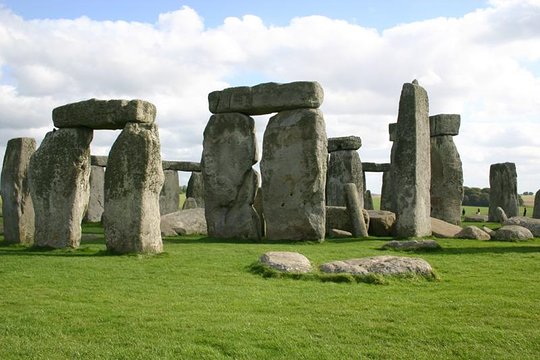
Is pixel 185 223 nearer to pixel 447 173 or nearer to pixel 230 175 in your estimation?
pixel 230 175

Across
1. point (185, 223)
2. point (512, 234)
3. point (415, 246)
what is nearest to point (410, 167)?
point (512, 234)

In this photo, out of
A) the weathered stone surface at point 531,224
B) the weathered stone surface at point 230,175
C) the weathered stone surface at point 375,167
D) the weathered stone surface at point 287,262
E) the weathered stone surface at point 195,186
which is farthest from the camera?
the weathered stone surface at point 195,186

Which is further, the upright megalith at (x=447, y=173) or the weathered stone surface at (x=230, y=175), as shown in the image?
the upright megalith at (x=447, y=173)

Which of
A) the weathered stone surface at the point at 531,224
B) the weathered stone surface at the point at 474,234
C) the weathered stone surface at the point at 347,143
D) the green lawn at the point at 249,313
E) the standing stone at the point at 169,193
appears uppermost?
the weathered stone surface at the point at 347,143

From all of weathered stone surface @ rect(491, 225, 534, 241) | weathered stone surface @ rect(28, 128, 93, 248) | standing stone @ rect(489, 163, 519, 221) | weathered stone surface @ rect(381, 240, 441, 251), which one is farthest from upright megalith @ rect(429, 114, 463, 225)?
weathered stone surface @ rect(28, 128, 93, 248)

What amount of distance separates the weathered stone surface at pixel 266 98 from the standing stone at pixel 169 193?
1109cm

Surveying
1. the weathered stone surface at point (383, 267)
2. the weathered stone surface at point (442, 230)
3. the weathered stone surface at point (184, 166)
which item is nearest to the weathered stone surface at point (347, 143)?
the weathered stone surface at point (184, 166)

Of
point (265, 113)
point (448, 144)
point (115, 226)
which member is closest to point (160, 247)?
point (115, 226)

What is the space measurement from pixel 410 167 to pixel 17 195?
942 centimetres

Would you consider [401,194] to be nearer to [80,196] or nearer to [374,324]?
[80,196]

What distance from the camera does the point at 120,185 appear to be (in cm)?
1123

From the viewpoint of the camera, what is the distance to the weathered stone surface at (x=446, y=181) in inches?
871

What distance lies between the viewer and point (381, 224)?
17016mm

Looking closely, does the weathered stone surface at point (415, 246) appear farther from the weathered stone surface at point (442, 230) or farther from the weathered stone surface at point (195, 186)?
the weathered stone surface at point (195, 186)
